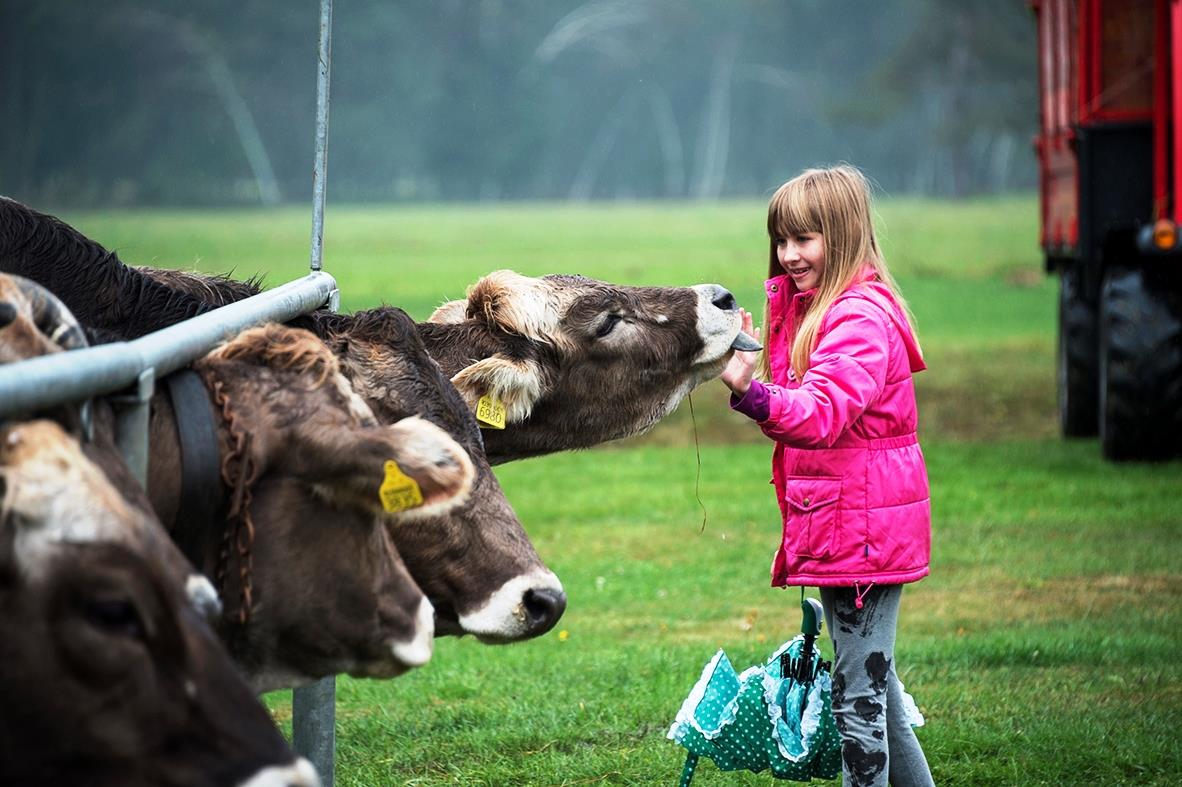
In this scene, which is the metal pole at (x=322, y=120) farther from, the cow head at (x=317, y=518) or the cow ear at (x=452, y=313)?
the cow head at (x=317, y=518)

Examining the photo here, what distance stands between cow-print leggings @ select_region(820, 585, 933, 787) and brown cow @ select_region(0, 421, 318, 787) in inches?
81.5

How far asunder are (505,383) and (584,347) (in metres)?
0.36

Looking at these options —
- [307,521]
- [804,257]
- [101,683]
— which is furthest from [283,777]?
[804,257]

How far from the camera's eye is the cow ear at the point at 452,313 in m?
5.16

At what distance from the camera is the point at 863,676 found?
4.14m

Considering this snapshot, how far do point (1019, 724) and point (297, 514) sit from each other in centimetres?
354

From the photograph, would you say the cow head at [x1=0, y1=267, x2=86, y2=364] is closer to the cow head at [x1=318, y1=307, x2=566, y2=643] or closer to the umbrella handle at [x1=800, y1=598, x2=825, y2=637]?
the cow head at [x1=318, y1=307, x2=566, y2=643]

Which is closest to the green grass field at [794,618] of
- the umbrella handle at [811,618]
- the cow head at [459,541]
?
the umbrella handle at [811,618]

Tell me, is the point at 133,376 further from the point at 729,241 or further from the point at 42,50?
the point at 42,50

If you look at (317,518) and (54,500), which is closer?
(54,500)

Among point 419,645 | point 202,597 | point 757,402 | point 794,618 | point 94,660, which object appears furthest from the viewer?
point 794,618

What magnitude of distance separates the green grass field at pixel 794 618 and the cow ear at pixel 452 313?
0.64 m

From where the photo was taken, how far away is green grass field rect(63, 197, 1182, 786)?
5.44 metres

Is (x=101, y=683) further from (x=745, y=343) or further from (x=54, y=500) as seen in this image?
(x=745, y=343)
